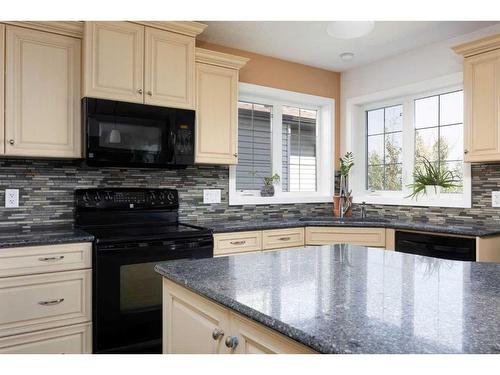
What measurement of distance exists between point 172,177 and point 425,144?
7.83 feet

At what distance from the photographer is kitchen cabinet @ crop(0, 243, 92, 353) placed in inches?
84.5

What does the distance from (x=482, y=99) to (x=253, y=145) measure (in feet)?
6.45

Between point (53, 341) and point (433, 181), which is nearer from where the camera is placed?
point (53, 341)

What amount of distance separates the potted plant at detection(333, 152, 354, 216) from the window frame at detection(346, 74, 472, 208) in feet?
0.27

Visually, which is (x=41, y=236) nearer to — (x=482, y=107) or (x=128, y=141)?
(x=128, y=141)

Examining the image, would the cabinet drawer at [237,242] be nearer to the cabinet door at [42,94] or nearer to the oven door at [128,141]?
the oven door at [128,141]

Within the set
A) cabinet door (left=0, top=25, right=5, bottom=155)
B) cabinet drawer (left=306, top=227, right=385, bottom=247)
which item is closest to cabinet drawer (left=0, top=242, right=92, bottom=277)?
cabinet door (left=0, top=25, right=5, bottom=155)

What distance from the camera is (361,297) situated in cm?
108

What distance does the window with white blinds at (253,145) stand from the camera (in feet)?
12.5

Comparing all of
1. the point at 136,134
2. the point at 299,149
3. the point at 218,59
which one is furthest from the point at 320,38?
the point at 136,134

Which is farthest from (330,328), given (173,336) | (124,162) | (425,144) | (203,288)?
(425,144)

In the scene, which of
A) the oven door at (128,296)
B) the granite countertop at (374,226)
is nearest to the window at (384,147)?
the granite countertop at (374,226)

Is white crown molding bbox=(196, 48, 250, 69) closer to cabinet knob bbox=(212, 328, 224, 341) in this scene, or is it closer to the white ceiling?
the white ceiling
